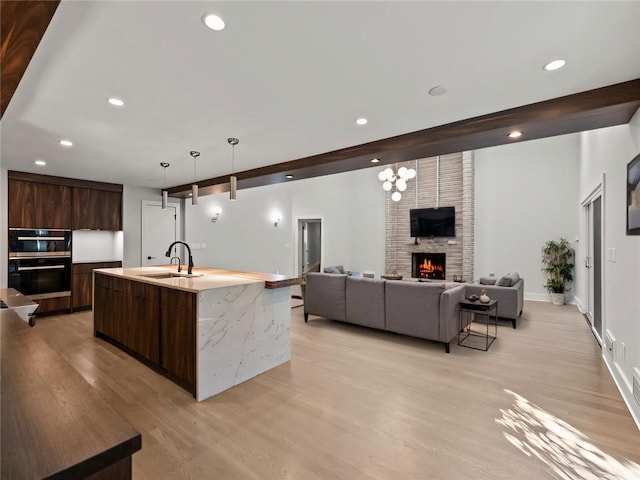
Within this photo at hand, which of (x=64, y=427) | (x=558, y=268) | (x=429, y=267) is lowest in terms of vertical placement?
(x=429, y=267)

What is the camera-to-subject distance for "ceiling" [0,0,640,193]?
5.37ft

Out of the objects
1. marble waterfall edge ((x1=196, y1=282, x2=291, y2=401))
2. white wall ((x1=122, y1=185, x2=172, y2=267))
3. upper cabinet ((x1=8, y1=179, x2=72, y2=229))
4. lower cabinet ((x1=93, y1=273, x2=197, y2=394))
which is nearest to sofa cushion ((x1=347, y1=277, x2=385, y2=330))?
marble waterfall edge ((x1=196, y1=282, x2=291, y2=401))

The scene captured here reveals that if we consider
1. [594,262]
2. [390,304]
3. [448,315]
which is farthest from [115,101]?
[594,262]

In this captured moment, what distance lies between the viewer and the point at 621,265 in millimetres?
2752

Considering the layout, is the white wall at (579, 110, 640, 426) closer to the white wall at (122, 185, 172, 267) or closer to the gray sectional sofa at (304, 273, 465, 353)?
the gray sectional sofa at (304, 273, 465, 353)

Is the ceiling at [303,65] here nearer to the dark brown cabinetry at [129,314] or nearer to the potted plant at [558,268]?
the dark brown cabinetry at [129,314]

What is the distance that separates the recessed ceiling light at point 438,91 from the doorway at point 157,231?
6.26m

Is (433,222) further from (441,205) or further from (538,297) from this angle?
(538,297)

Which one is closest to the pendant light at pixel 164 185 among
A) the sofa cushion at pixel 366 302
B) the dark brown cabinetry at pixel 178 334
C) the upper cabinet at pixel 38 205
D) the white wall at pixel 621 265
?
the upper cabinet at pixel 38 205

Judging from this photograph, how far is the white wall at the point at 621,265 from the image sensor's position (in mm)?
2430

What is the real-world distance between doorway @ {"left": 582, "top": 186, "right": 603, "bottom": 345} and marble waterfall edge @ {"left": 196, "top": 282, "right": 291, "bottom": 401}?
4118mm

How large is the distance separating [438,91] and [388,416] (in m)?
2.61

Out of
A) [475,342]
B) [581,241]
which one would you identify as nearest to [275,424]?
[475,342]

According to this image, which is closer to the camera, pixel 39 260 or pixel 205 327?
pixel 205 327
